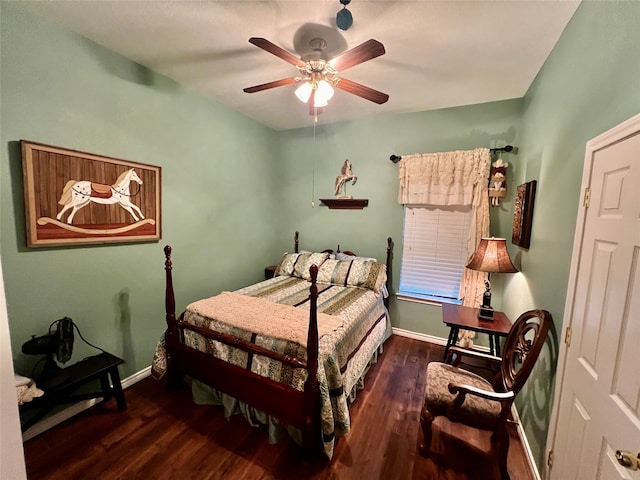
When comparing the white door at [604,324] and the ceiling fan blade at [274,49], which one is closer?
the white door at [604,324]

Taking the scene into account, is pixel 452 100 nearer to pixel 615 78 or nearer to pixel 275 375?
pixel 615 78

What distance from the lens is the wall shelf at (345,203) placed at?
345 cm

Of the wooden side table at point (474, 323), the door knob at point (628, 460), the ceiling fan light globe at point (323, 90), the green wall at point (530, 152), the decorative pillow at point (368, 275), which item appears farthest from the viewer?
the decorative pillow at point (368, 275)

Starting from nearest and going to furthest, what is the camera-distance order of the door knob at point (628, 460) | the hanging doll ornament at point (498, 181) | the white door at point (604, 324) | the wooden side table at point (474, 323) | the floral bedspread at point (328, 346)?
the door knob at point (628, 460), the white door at point (604, 324), the floral bedspread at point (328, 346), the wooden side table at point (474, 323), the hanging doll ornament at point (498, 181)

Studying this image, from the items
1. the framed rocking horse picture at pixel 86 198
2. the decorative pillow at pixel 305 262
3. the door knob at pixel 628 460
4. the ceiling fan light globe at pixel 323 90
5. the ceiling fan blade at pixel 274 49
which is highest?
the ceiling fan blade at pixel 274 49

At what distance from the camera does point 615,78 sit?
1.11 metres

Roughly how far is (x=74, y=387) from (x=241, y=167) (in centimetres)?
259

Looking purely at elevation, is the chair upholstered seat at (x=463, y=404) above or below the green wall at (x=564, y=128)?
below

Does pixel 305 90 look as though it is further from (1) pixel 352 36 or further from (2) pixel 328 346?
(2) pixel 328 346

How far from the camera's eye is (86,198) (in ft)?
6.48

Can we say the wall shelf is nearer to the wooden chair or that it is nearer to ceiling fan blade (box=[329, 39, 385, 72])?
ceiling fan blade (box=[329, 39, 385, 72])

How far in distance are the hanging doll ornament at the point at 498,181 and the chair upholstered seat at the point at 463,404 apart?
183 centimetres

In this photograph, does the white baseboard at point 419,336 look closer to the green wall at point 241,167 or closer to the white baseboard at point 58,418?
the green wall at point 241,167

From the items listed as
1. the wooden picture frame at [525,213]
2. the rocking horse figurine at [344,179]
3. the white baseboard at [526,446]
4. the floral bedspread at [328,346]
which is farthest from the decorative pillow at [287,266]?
the white baseboard at [526,446]
